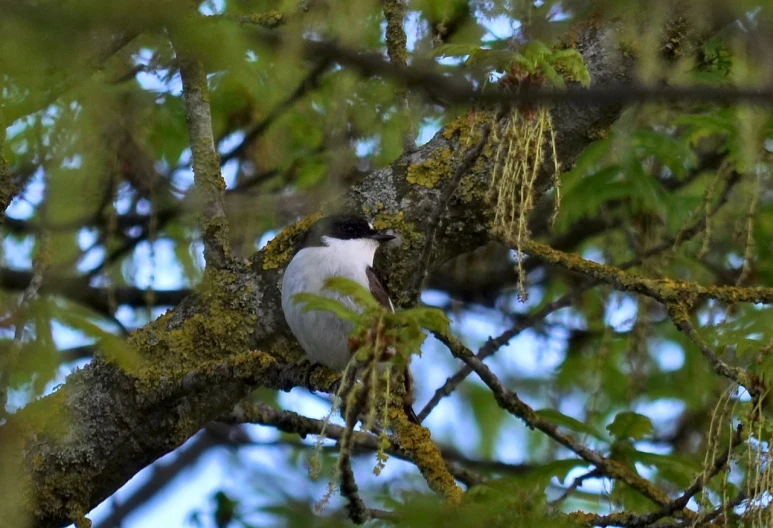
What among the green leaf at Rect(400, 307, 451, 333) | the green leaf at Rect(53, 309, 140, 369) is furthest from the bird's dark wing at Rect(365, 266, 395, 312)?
the green leaf at Rect(53, 309, 140, 369)

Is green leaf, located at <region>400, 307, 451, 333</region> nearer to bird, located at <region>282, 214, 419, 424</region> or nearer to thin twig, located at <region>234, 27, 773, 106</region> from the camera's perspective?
thin twig, located at <region>234, 27, 773, 106</region>

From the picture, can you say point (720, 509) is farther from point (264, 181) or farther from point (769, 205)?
point (264, 181)

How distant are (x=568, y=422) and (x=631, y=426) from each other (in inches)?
11.0

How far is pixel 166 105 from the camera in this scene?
5.06m

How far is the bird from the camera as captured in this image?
154 inches

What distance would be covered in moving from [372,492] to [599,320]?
137 inches

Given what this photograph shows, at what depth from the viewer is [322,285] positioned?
3.99 m

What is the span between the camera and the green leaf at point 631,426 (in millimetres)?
4180

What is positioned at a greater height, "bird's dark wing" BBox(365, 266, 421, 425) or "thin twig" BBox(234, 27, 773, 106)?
"bird's dark wing" BBox(365, 266, 421, 425)

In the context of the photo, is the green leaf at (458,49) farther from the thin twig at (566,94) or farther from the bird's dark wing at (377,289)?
the thin twig at (566,94)

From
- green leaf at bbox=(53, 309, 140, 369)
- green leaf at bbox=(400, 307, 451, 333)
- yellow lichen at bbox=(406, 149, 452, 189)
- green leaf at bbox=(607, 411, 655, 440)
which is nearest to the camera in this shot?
green leaf at bbox=(53, 309, 140, 369)

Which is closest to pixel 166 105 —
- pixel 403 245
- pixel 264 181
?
pixel 264 181

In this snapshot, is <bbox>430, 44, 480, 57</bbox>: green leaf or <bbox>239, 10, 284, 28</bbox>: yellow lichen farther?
<bbox>239, 10, 284, 28</bbox>: yellow lichen

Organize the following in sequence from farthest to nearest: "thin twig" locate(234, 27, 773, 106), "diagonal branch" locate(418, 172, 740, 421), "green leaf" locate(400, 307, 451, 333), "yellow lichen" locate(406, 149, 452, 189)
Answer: "diagonal branch" locate(418, 172, 740, 421) < "yellow lichen" locate(406, 149, 452, 189) < "green leaf" locate(400, 307, 451, 333) < "thin twig" locate(234, 27, 773, 106)
